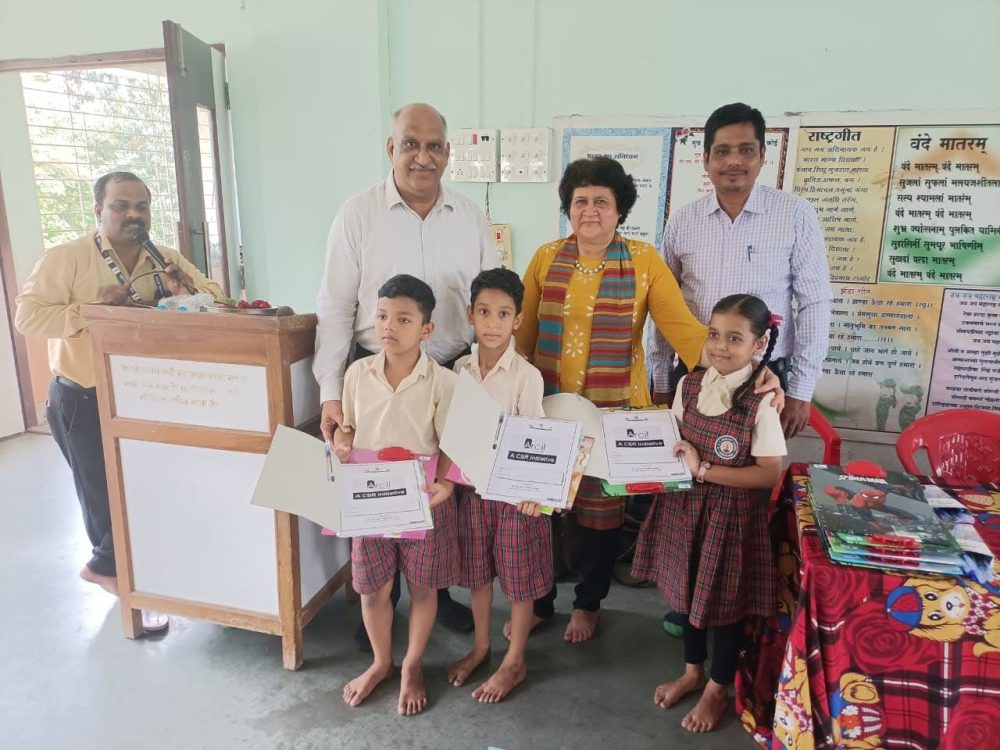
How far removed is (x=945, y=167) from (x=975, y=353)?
82 cm

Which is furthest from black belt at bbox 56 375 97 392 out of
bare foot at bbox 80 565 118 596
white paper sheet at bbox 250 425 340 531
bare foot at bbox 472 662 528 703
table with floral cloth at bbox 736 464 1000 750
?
table with floral cloth at bbox 736 464 1000 750

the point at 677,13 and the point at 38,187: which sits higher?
the point at 677,13

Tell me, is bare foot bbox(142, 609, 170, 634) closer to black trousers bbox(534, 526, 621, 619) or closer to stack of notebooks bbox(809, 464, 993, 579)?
black trousers bbox(534, 526, 621, 619)

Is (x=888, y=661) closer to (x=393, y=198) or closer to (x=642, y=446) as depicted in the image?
(x=642, y=446)

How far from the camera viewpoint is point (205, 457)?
1.95 m

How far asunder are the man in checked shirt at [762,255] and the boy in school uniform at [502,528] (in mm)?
757

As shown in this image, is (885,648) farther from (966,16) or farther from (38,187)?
(38,187)

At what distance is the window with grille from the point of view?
4.14m

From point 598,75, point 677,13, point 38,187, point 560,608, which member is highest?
point 677,13

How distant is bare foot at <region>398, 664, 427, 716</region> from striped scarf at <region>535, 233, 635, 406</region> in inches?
36.7

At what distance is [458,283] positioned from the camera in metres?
1.99

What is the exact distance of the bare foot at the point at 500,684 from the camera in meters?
1.87

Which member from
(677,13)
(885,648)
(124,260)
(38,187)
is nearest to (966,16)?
(677,13)

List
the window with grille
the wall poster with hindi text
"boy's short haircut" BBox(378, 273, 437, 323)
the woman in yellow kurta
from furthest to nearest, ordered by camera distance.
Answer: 1. the window with grille
2. the wall poster with hindi text
3. the woman in yellow kurta
4. "boy's short haircut" BBox(378, 273, 437, 323)
